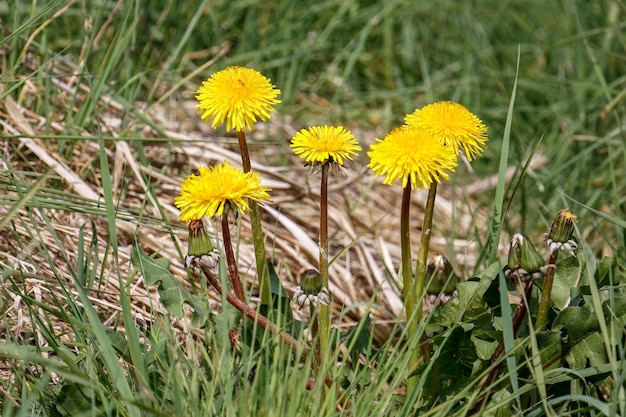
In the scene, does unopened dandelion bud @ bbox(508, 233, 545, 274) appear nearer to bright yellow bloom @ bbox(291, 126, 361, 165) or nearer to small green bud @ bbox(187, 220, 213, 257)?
bright yellow bloom @ bbox(291, 126, 361, 165)

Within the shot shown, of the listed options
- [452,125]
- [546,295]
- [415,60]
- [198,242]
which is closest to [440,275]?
[546,295]

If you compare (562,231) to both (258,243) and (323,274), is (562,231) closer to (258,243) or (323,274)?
(323,274)

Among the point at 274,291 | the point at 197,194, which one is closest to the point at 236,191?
the point at 197,194

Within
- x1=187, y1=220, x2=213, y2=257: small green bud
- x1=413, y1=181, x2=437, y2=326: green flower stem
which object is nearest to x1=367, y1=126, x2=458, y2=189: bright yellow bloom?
x1=413, y1=181, x2=437, y2=326: green flower stem

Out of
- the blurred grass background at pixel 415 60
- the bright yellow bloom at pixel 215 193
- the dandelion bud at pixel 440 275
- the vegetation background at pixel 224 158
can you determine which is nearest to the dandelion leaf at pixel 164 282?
the vegetation background at pixel 224 158

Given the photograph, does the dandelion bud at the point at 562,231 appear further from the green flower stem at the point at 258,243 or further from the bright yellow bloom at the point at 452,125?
the green flower stem at the point at 258,243

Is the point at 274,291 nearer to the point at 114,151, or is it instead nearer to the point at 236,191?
the point at 236,191
